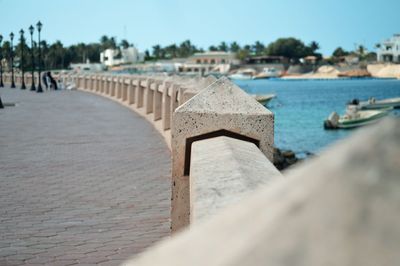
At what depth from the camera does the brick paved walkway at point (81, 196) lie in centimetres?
600

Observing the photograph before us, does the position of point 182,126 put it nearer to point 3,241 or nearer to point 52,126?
point 3,241

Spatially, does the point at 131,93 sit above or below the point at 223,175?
below

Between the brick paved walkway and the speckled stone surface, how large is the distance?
4.75 feet

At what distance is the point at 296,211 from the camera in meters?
1.05

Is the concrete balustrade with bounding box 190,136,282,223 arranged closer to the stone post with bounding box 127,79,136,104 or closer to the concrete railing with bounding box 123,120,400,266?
the concrete railing with bounding box 123,120,400,266

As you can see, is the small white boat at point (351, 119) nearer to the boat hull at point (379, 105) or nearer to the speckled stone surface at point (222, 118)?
the boat hull at point (379, 105)

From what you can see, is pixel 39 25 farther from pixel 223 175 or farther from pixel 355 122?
pixel 223 175

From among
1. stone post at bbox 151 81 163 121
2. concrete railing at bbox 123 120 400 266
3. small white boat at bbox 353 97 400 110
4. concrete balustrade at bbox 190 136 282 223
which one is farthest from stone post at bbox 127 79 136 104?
small white boat at bbox 353 97 400 110

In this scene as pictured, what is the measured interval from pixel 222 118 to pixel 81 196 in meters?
3.93

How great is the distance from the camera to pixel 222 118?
483cm

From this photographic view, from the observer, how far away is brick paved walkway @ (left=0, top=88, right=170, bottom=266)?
236 inches

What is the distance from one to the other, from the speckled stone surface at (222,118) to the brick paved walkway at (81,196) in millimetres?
1449

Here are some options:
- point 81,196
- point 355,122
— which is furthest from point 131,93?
point 355,122

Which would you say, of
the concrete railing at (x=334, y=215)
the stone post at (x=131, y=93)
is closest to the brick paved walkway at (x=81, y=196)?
the concrete railing at (x=334, y=215)
